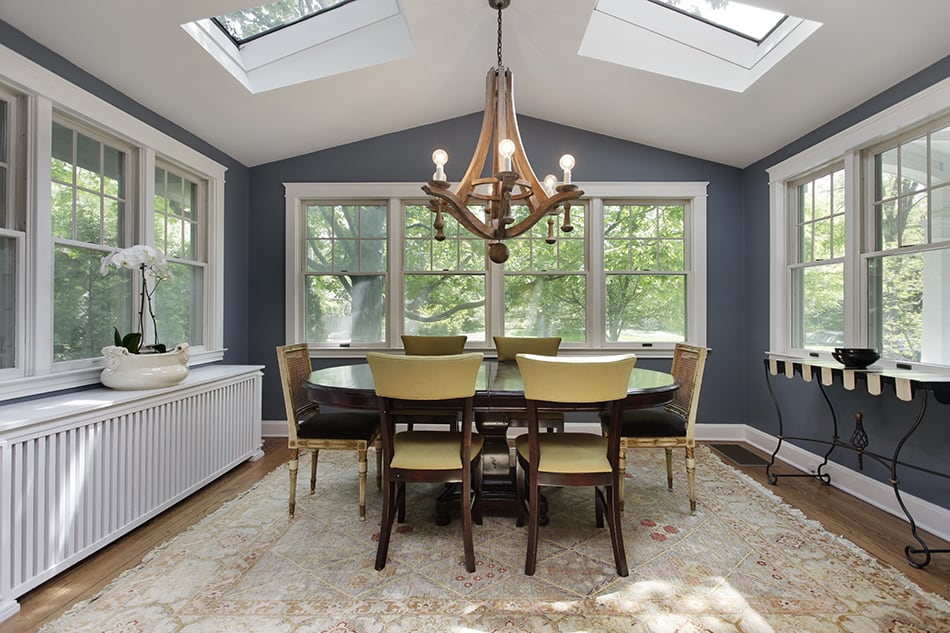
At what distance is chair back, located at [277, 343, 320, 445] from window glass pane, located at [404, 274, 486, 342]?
135 centimetres

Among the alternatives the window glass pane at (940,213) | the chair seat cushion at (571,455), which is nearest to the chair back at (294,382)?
the chair seat cushion at (571,455)

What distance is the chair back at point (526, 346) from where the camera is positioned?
314 centimetres

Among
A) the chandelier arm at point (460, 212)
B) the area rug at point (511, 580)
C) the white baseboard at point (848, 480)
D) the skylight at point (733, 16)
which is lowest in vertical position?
the area rug at point (511, 580)

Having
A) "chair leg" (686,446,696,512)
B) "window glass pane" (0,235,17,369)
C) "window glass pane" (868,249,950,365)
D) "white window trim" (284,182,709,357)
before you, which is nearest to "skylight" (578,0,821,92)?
"white window trim" (284,182,709,357)

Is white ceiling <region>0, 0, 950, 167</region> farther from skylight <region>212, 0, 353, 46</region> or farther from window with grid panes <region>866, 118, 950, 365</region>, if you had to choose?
window with grid panes <region>866, 118, 950, 365</region>

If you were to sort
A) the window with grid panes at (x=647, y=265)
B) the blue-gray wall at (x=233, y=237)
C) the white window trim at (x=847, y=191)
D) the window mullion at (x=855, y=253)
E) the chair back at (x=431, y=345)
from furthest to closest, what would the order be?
the window with grid panes at (x=647, y=265) → the chair back at (x=431, y=345) → the blue-gray wall at (x=233, y=237) → the window mullion at (x=855, y=253) → the white window trim at (x=847, y=191)

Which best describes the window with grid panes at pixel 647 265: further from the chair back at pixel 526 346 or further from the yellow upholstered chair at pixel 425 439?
the yellow upholstered chair at pixel 425 439

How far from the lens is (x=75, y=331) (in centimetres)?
235

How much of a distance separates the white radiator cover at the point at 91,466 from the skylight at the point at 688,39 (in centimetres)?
343

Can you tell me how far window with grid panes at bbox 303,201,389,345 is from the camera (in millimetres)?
4062

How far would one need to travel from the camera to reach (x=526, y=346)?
125 inches

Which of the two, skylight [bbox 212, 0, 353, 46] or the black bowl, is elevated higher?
skylight [bbox 212, 0, 353, 46]

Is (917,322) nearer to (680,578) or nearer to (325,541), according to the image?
(680,578)

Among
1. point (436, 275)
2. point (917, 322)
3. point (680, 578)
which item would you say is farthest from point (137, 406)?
point (917, 322)
